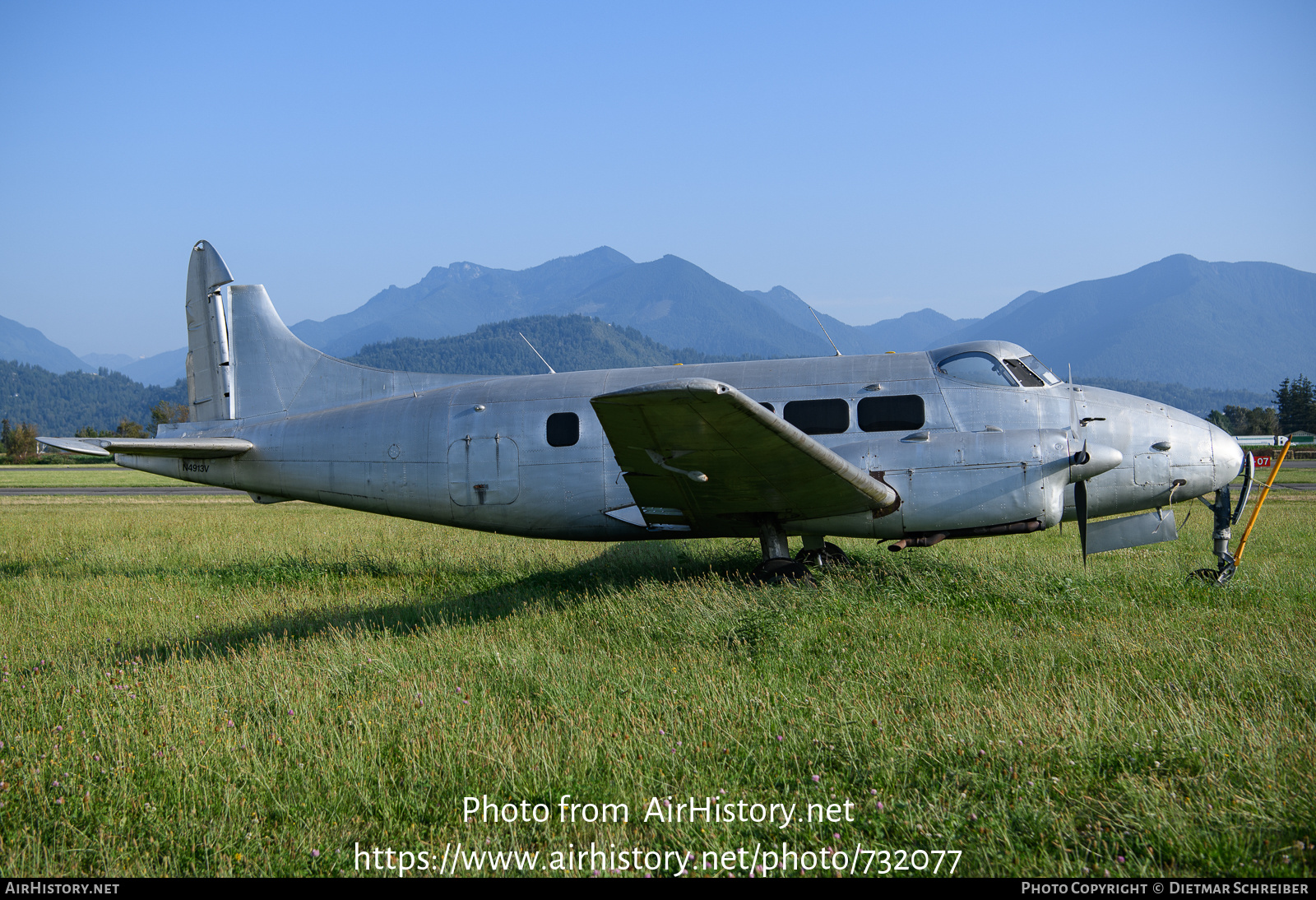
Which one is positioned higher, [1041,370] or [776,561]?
[1041,370]

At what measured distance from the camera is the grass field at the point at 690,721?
12.6ft

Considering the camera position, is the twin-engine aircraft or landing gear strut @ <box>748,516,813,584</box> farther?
landing gear strut @ <box>748,516,813,584</box>

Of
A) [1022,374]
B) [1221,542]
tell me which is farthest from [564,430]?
[1221,542]

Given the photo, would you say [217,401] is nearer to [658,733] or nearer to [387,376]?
[387,376]

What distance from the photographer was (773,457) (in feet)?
25.0

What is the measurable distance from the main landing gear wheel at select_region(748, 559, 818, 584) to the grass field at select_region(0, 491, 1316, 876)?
19.7 inches

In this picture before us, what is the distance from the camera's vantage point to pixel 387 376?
11.7m

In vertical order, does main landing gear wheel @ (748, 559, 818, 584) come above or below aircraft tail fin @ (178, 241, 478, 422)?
below

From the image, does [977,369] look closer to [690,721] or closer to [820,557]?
[820,557]

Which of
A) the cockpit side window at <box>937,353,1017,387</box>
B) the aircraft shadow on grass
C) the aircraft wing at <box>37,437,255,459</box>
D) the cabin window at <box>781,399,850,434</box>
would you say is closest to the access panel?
the aircraft shadow on grass

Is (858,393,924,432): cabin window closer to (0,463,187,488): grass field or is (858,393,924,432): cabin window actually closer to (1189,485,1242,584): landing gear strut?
(1189,485,1242,584): landing gear strut

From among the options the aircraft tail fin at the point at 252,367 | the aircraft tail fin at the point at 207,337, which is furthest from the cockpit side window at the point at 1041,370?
the aircraft tail fin at the point at 207,337

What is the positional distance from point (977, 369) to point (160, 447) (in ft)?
37.0

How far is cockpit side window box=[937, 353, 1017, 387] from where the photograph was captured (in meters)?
9.43
